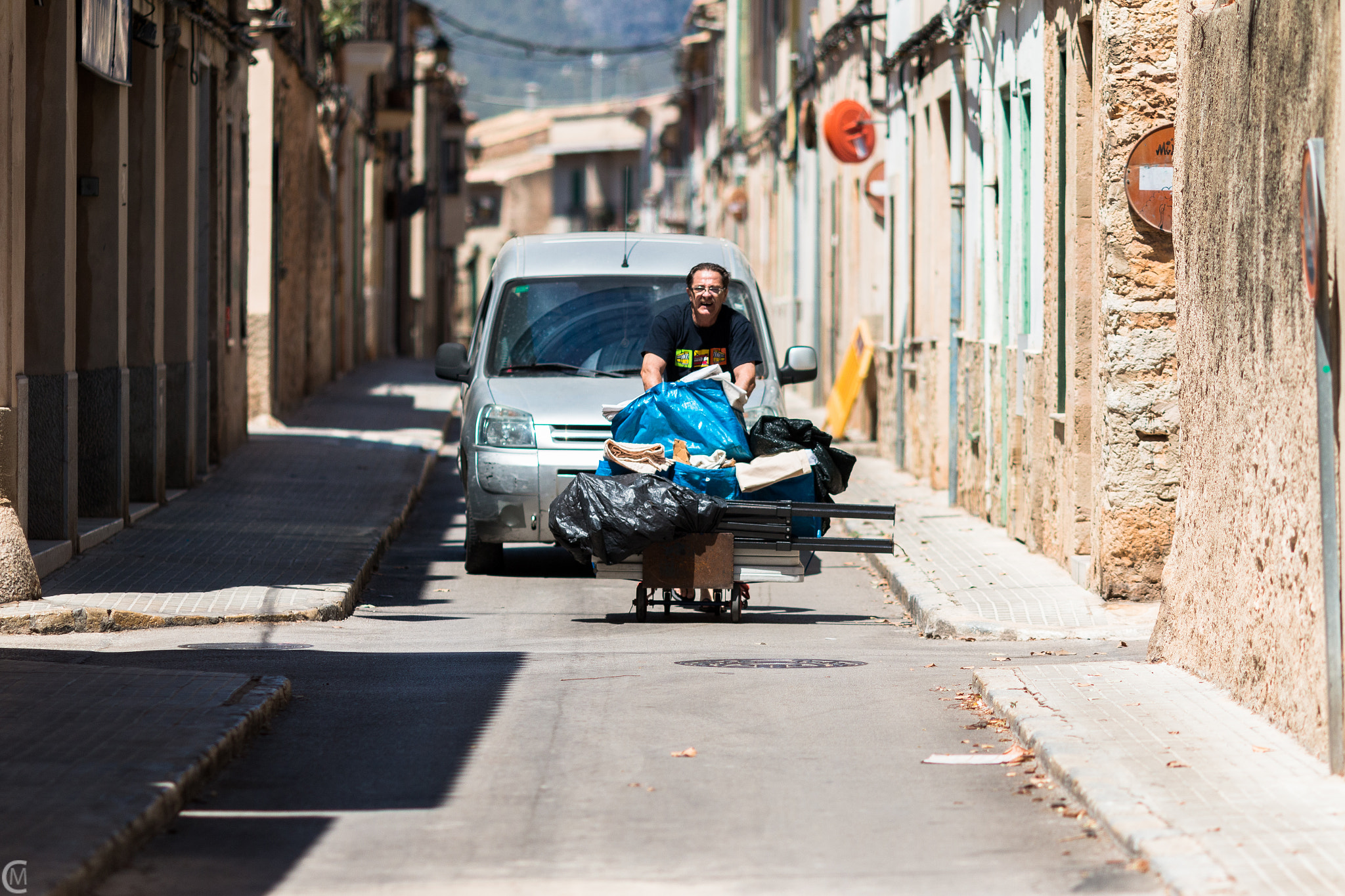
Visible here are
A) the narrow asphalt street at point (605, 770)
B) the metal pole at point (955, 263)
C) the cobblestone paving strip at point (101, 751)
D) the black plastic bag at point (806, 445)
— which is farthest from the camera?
the metal pole at point (955, 263)

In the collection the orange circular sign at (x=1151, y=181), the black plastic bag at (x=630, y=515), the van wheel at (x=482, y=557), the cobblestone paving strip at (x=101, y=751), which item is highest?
the orange circular sign at (x=1151, y=181)

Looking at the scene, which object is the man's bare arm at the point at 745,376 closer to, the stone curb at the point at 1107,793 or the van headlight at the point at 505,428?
the van headlight at the point at 505,428

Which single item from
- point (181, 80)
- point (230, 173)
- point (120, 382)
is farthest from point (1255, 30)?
point (230, 173)

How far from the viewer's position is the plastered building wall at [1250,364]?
673 cm

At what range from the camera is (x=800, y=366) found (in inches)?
489

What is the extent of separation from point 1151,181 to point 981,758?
4.76 m

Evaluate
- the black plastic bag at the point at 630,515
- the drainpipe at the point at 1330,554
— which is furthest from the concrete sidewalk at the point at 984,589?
the drainpipe at the point at 1330,554

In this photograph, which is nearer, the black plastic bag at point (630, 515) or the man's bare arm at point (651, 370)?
the black plastic bag at point (630, 515)

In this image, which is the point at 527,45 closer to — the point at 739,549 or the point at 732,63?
the point at 732,63

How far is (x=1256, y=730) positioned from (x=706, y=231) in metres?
46.5

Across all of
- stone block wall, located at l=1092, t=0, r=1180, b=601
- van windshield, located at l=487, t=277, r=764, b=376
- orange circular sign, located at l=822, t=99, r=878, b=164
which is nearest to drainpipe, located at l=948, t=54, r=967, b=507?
van windshield, located at l=487, t=277, r=764, b=376

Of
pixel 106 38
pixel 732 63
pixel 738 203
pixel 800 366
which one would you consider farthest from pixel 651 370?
pixel 732 63

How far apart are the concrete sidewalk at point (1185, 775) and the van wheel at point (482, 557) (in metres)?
4.75

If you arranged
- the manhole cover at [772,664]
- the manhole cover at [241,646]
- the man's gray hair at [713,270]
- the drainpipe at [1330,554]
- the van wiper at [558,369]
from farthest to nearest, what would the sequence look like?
the van wiper at [558,369] < the man's gray hair at [713,270] < the manhole cover at [241,646] < the manhole cover at [772,664] < the drainpipe at [1330,554]
